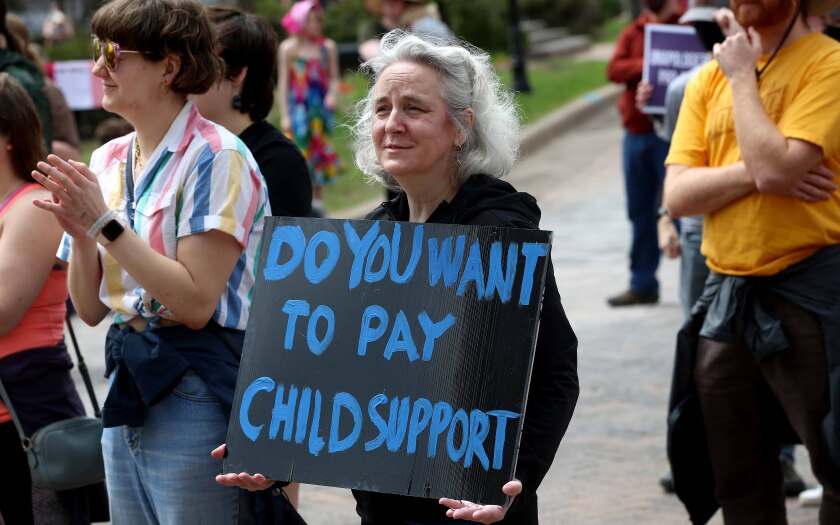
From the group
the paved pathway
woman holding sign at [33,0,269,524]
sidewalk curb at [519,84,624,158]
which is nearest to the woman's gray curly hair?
woman holding sign at [33,0,269,524]

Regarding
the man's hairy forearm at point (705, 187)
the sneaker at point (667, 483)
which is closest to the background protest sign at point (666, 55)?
the sneaker at point (667, 483)

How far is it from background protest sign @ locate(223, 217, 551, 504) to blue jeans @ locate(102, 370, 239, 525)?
1.25 ft

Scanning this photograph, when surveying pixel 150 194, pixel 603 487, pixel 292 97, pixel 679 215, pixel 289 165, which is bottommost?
pixel 292 97

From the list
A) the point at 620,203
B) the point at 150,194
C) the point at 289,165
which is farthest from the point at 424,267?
the point at 620,203

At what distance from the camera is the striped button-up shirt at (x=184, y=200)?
3311mm

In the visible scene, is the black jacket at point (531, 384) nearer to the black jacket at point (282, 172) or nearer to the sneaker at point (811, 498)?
the black jacket at point (282, 172)

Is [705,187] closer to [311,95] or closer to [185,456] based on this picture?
[185,456]

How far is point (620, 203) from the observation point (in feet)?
45.7

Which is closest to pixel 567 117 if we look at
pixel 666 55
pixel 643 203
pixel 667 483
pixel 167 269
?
pixel 643 203

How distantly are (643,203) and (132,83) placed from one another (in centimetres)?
648

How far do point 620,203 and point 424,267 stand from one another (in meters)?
11.2

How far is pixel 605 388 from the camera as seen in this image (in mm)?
7539

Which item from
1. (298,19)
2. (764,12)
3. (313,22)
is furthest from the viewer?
(313,22)

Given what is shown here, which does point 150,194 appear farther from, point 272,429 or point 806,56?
point 806,56
